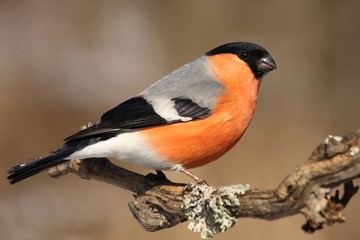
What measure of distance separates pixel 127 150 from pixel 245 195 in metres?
0.44

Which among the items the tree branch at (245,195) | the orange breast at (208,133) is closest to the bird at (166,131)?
the orange breast at (208,133)

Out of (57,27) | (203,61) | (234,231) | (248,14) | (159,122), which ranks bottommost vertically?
(234,231)

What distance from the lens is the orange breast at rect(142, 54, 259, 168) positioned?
6.16 feet

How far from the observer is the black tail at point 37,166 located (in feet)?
5.93

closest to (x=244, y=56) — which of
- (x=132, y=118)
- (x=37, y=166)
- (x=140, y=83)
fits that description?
(x=132, y=118)

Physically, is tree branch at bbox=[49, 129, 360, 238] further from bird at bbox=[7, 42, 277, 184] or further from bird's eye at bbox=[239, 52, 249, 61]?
bird's eye at bbox=[239, 52, 249, 61]

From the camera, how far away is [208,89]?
2.02 meters

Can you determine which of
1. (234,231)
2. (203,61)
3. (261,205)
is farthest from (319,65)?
(261,205)

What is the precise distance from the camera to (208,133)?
1.89m

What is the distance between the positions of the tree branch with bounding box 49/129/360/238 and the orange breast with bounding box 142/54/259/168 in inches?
4.3

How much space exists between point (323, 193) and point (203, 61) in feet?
2.90

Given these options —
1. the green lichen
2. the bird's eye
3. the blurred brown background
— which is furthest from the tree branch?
the blurred brown background

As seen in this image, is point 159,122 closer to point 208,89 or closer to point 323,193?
point 208,89

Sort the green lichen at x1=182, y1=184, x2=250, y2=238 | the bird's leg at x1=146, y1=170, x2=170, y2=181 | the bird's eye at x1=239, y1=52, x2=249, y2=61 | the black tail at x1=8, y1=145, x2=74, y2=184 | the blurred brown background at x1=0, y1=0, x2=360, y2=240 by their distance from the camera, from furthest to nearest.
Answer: the blurred brown background at x1=0, y1=0, x2=360, y2=240, the bird's eye at x1=239, y1=52, x2=249, y2=61, the bird's leg at x1=146, y1=170, x2=170, y2=181, the black tail at x1=8, y1=145, x2=74, y2=184, the green lichen at x1=182, y1=184, x2=250, y2=238
